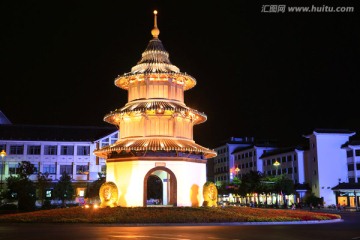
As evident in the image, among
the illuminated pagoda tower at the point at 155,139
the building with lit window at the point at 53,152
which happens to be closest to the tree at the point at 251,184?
the building with lit window at the point at 53,152

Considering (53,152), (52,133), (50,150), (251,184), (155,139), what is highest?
(52,133)

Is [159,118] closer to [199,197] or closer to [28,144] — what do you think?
[199,197]

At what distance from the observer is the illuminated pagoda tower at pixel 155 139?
1448 inches

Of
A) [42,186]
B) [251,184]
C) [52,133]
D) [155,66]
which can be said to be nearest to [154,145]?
[155,66]

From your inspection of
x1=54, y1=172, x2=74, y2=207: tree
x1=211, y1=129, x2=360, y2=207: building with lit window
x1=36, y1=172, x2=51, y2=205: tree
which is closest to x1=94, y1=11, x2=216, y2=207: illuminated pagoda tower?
x1=54, y1=172, x2=74, y2=207: tree

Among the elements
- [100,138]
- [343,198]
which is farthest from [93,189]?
[343,198]

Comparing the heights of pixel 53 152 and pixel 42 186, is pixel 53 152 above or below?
above

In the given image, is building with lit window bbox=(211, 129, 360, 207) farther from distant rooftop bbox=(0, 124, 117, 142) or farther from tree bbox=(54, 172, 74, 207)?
tree bbox=(54, 172, 74, 207)

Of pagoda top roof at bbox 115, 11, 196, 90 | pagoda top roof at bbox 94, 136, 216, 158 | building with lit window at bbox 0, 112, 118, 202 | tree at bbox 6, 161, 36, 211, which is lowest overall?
tree at bbox 6, 161, 36, 211

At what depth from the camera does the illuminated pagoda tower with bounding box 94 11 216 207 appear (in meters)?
36.8

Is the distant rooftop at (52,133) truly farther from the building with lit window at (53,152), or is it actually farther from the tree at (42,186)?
the tree at (42,186)

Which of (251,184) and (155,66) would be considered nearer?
(155,66)

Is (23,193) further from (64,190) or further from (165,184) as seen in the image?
(165,184)

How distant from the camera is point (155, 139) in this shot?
124 ft
